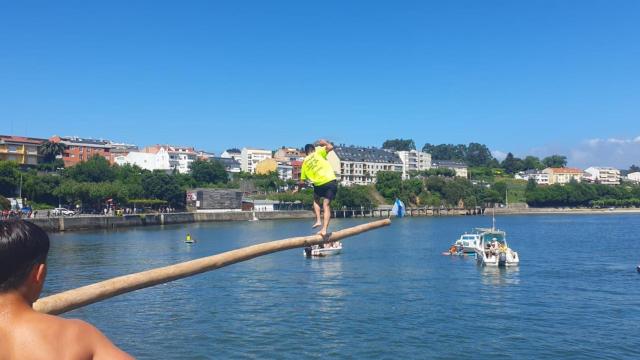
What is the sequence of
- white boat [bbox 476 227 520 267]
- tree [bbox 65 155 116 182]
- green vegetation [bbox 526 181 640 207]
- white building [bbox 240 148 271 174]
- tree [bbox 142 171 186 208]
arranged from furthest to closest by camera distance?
1. white building [bbox 240 148 271 174]
2. green vegetation [bbox 526 181 640 207]
3. tree [bbox 65 155 116 182]
4. tree [bbox 142 171 186 208]
5. white boat [bbox 476 227 520 267]

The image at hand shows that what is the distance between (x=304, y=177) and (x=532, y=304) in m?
24.6

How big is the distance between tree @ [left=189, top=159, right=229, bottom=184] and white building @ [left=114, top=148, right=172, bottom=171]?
34.0 ft

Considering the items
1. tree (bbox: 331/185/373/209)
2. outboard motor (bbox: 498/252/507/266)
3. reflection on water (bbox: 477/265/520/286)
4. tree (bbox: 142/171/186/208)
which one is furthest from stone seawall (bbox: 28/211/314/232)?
outboard motor (bbox: 498/252/507/266)

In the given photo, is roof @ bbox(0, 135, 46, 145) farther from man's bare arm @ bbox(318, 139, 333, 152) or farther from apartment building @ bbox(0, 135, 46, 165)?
man's bare arm @ bbox(318, 139, 333, 152)

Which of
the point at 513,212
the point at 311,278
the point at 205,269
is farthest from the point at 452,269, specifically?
the point at 513,212

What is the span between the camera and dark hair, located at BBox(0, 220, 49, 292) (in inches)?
93.9

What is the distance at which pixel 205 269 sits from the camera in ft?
20.8

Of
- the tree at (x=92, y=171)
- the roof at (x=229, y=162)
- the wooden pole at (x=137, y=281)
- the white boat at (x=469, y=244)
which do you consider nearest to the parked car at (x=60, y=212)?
the tree at (x=92, y=171)

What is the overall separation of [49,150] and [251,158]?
246 feet

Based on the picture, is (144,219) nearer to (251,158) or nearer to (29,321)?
(251,158)

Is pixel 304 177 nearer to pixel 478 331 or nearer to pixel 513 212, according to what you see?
pixel 478 331

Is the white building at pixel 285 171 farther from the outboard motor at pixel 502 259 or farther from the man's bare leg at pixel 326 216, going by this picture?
the man's bare leg at pixel 326 216

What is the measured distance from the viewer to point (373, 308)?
99.2ft

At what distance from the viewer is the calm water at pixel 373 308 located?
2317 cm
